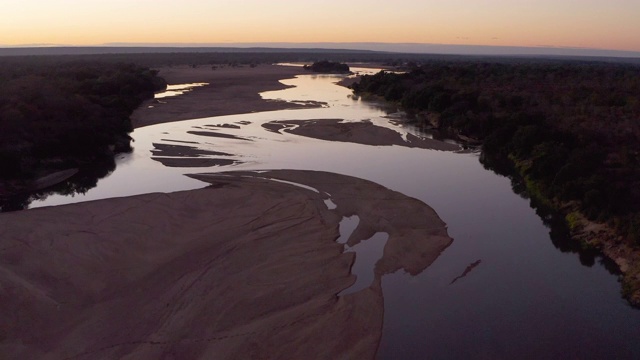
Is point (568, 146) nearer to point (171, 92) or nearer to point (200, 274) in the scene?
point (200, 274)

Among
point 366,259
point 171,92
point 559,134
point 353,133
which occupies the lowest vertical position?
point 171,92

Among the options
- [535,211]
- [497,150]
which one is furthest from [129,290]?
[497,150]

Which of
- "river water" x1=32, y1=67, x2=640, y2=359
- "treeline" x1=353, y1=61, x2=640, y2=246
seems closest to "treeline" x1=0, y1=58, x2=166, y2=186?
"river water" x1=32, y1=67, x2=640, y2=359

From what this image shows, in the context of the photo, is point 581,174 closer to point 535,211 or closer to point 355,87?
point 535,211

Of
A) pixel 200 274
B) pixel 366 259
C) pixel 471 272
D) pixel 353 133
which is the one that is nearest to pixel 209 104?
pixel 353 133

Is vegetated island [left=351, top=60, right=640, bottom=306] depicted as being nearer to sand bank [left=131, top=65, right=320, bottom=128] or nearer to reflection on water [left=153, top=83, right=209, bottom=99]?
sand bank [left=131, top=65, right=320, bottom=128]

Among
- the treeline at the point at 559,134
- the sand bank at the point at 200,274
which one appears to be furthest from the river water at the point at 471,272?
the treeline at the point at 559,134
